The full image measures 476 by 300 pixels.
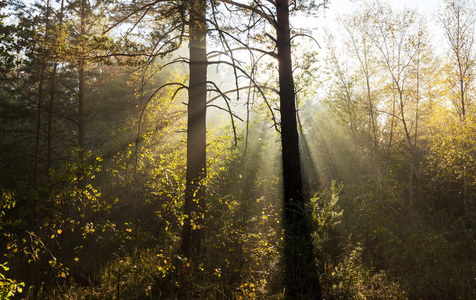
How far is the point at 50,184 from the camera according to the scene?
485 centimetres

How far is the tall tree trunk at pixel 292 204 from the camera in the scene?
4.39m

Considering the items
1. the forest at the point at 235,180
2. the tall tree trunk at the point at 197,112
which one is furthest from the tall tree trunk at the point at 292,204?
the tall tree trunk at the point at 197,112

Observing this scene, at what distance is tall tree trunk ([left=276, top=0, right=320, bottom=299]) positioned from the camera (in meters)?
4.39

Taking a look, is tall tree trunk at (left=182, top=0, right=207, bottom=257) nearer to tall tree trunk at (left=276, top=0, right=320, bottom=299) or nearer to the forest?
the forest

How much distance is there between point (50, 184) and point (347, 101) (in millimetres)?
16928

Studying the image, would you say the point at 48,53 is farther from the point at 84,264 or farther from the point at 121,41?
the point at 84,264

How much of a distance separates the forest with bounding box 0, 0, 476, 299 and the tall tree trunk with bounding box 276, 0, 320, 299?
0.03 meters

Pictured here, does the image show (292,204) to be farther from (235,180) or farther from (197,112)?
(235,180)

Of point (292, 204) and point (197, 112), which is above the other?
point (197, 112)

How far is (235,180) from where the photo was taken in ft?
44.9

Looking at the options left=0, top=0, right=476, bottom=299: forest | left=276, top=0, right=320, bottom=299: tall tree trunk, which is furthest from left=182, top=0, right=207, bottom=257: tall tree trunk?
left=276, top=0, right=320, bottom=299: tall tree trunk

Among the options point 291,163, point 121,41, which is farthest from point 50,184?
point 291,163

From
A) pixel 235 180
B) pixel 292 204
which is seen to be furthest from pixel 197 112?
pixel 235 180

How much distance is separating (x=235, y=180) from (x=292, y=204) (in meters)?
8.39
